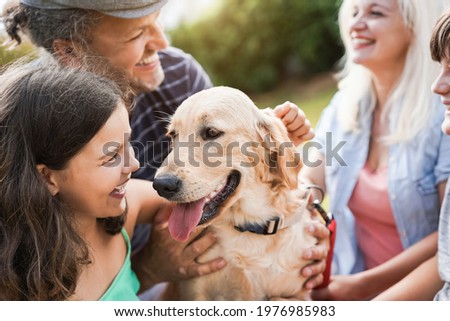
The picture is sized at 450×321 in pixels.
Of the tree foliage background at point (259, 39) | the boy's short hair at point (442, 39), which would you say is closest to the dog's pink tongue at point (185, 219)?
the boy's short hair at point (442, 39)

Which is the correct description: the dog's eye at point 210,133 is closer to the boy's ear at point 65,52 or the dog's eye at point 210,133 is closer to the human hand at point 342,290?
the boy's ear at point 65,52

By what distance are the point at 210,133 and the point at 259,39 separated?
485 cm

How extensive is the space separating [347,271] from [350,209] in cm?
31

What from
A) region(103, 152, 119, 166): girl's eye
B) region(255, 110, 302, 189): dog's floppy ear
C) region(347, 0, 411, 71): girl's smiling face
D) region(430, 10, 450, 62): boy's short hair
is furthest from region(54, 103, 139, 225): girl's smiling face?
region(347, 0, 411, 71): girl's smiling face

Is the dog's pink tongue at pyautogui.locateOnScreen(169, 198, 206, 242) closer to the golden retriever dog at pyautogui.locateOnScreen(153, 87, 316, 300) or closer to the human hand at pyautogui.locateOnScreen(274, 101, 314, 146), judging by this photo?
the golden retriever dog at pyautogui.locateOnScreen(153, 87, 316, 300)

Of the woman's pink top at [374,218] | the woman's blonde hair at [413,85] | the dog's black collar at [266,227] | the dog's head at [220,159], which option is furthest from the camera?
the woman's pink top at [374,218]

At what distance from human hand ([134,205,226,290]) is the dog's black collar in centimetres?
16

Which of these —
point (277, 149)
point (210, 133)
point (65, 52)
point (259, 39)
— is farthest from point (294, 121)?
point (259, 39)

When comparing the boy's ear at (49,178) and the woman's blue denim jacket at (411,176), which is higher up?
the boy's ear at (49,178)

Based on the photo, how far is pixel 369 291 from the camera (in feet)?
8.80

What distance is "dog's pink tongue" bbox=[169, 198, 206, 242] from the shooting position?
2.08 m

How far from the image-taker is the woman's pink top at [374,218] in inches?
110
